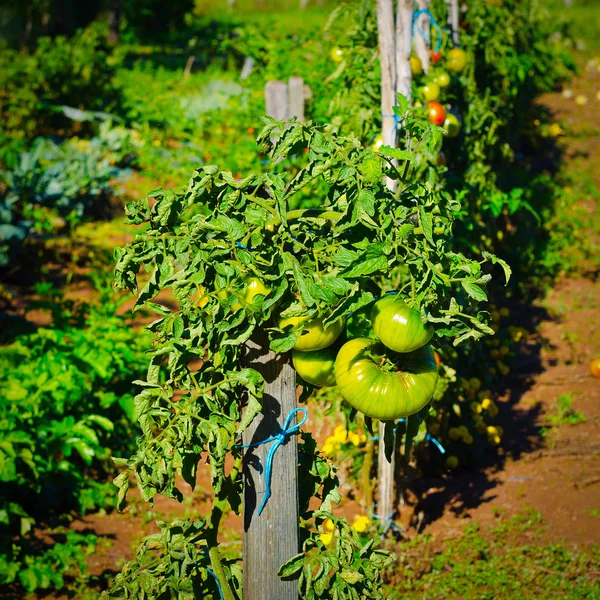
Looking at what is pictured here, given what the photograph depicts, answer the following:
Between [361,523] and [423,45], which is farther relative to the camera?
[423,45]

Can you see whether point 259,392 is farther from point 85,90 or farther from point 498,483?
point 85,90

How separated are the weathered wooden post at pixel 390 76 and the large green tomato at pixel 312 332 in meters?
1.48

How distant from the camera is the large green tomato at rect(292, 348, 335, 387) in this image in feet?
5.25

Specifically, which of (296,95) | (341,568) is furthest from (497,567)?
(296,95)

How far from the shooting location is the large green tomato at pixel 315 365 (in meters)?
1.60

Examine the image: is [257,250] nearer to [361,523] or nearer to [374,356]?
[374,356]

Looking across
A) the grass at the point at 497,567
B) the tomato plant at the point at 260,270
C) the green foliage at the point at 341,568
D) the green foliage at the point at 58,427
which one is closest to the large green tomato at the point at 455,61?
the green foliage at the point at 58,427

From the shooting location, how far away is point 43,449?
11.2 feet

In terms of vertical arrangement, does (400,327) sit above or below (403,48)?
below

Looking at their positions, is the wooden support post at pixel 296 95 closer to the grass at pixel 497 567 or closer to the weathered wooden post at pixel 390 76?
the weathered wooden post at pixel 390 76

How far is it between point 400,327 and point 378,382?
0.47 feet

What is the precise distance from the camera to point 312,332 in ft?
4.99

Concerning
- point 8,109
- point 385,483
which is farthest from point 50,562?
point 8,109

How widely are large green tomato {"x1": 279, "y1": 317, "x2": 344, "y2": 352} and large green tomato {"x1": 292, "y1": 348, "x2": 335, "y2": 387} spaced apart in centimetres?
3
